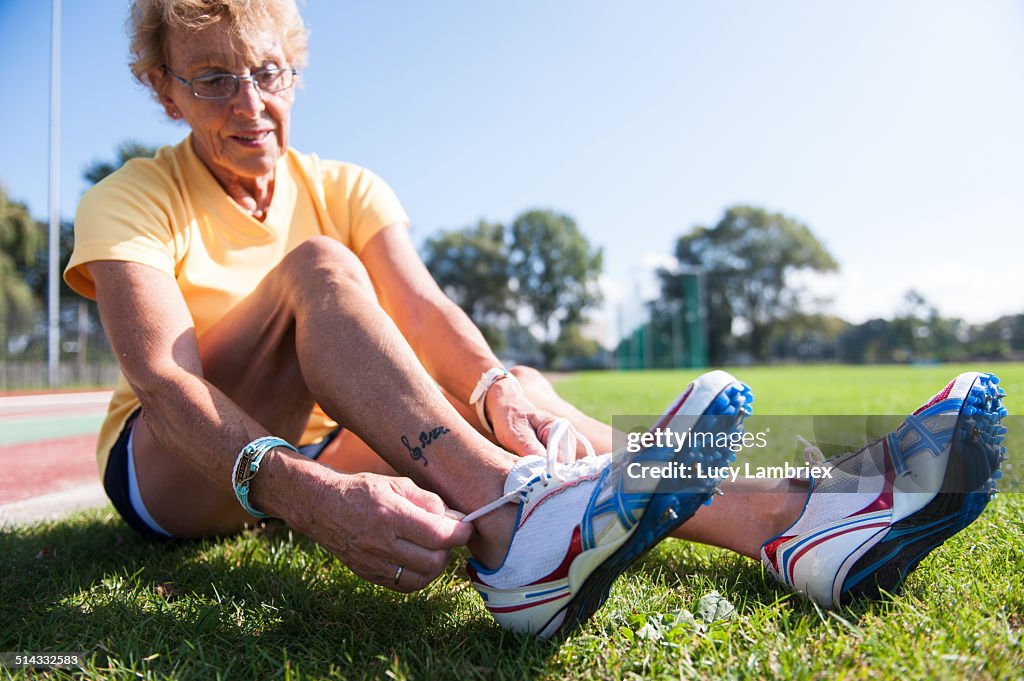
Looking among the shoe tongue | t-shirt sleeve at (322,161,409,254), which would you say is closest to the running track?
t-shirt sleeve at (322,161,409,254)

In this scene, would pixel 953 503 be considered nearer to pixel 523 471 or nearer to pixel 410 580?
pixel 523 471

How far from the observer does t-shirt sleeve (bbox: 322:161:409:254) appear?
6.68 ft

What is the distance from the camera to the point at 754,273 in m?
52.0

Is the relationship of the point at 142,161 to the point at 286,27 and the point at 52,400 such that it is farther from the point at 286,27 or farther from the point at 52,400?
the point at 52,400

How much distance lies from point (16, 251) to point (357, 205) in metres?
33.9

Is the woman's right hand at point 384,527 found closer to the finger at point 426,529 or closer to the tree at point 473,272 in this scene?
the finger at point 426,529

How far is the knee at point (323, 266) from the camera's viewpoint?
1354 millimetres

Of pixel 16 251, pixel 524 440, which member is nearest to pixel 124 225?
pixel 524 440

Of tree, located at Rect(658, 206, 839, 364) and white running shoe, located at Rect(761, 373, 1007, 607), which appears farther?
tree, located at Rect(658, 206, 839, 364)

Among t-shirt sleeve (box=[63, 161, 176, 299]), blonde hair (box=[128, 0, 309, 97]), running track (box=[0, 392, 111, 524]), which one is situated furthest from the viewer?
running track (box=[0, 392, 111, 524])

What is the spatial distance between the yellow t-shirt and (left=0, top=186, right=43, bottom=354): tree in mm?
23376

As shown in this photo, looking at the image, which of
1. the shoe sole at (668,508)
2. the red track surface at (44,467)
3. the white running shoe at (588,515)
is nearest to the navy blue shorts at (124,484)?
the white running shoe at (588,515)

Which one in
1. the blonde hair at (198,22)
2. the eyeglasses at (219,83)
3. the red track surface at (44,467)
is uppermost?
the blonde hair at (198,22)

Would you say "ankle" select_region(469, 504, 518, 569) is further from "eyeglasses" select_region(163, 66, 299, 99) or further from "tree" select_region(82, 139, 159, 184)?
"tree" select_region(82, 139, 159, 184)
